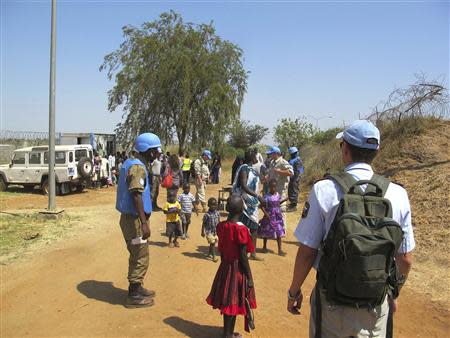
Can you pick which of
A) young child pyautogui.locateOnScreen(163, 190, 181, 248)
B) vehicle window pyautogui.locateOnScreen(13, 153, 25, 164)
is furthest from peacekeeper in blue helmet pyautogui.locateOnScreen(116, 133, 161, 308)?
vehicle window pyautogui.locateOnScreen(13, 153, 25, 164)

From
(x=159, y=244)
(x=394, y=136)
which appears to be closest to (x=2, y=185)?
(x=159, y=244)

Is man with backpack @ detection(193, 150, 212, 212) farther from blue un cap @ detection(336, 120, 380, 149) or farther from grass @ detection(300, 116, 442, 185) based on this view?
blue un cap @ detection(336, 120, 380, 149)

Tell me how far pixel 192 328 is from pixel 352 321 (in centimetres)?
259

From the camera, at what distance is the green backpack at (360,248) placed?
2.21m

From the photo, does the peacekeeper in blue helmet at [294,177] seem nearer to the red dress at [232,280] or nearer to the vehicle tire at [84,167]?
the vehicle tire at [84,167]

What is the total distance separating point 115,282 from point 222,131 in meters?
19.7

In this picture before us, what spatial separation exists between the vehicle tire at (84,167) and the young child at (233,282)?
13131 mm

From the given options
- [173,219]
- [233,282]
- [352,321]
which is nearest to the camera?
[352,321]

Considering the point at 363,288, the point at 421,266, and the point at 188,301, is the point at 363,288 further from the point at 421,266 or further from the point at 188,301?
the point at 421,266

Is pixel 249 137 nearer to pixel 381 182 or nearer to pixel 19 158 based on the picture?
pixel 19 158

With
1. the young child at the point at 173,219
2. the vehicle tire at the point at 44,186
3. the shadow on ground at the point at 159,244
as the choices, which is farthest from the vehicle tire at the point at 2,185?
the young child at the point at 173,219

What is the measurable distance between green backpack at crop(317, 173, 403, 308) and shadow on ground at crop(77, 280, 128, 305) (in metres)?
3.57

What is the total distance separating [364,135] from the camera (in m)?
2.49

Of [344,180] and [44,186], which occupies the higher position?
[344,180]
